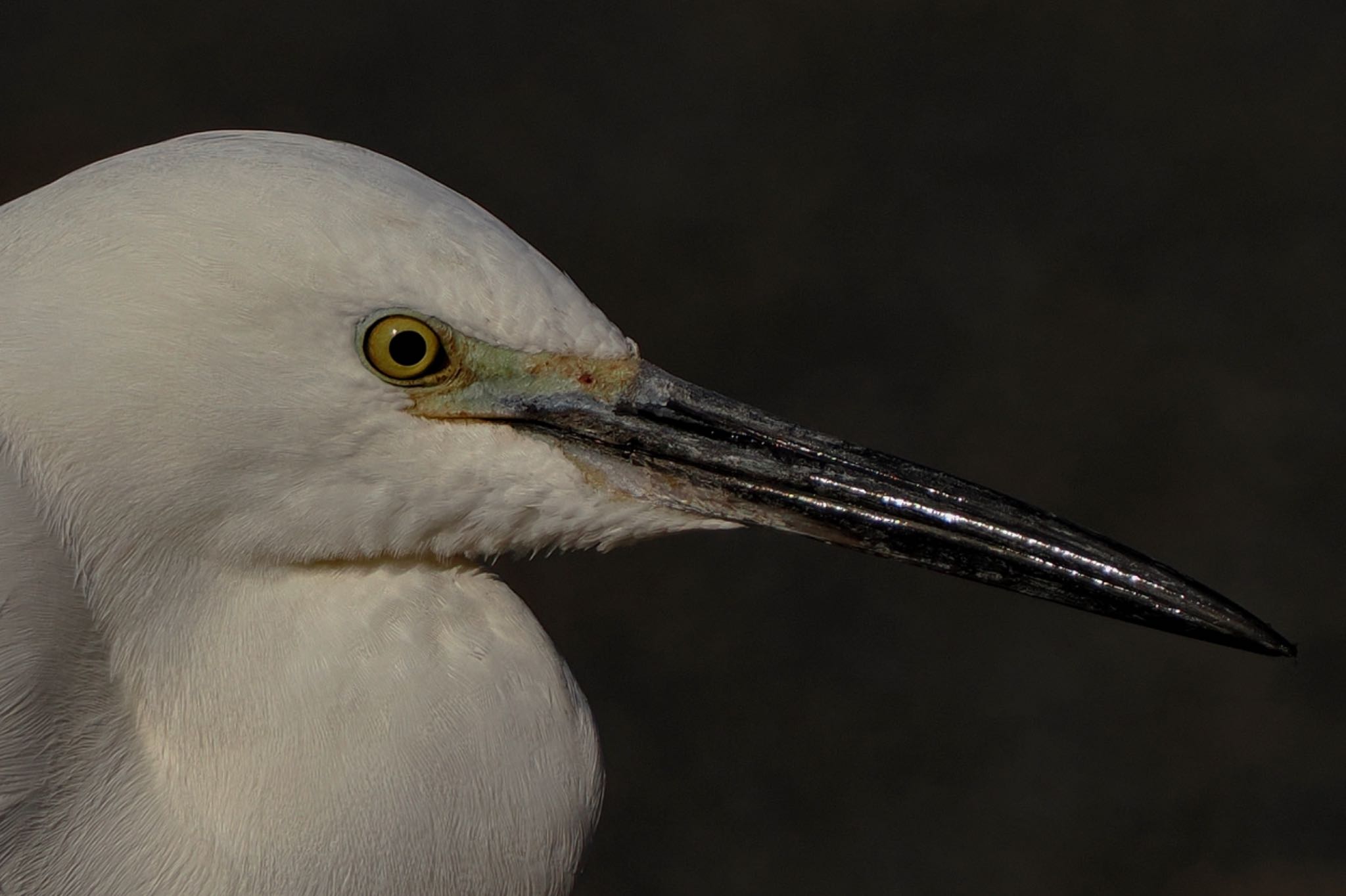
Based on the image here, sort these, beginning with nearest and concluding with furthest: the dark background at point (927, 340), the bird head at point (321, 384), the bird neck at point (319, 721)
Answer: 1. the bird head at point (321, 384)
2. the bird neck at point (319, 721)
3. the dark background at point (927, 340)

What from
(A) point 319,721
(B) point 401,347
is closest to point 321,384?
(B) point 401,347

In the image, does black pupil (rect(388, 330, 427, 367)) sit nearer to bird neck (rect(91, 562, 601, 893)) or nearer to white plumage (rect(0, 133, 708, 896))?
white plumage (rect(0, 133, 708, 896))

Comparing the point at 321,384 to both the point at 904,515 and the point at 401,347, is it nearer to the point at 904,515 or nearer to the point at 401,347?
the point at 401,347

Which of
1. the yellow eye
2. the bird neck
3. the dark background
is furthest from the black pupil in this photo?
the dark background

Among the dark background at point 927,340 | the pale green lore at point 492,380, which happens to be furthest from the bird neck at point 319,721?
the dark background at point 927,340

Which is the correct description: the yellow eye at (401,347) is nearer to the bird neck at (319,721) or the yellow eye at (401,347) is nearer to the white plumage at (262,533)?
the white plumage at (262,533)

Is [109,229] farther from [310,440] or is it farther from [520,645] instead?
[520,645]
